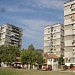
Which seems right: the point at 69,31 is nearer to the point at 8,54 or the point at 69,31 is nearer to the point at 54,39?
the point at 8,54

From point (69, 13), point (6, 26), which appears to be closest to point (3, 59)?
point (69, 13)

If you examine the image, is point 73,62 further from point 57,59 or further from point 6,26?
point 6,26

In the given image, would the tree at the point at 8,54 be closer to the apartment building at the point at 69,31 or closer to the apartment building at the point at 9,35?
the apartment building at the point at 69,31

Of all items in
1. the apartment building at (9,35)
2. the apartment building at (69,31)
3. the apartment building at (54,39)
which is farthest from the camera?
the apartment building at (9,35)

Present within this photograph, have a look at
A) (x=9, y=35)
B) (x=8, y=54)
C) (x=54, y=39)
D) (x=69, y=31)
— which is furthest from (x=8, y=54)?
(x=54, y=39)

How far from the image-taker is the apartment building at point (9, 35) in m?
168

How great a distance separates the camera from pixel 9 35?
17088cm

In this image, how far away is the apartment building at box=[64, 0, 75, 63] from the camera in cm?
11048

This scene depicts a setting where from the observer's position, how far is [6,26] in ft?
552

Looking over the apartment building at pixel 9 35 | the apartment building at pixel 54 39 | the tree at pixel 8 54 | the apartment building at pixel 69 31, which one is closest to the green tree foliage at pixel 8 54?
the tree at pixel 8 54

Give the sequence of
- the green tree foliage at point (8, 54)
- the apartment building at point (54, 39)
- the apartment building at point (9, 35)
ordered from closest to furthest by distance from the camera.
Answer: the green tree foliage at point (8, 54) < the apartment building at point (54, 39) < the apartment building at point (9, 35)

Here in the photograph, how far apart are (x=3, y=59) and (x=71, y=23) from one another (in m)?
37.9

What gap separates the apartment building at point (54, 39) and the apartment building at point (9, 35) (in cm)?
2281

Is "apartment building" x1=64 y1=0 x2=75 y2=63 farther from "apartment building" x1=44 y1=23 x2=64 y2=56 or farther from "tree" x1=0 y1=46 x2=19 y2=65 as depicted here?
"apartment building" x1=44 y1=23 x2=64 y2=56
